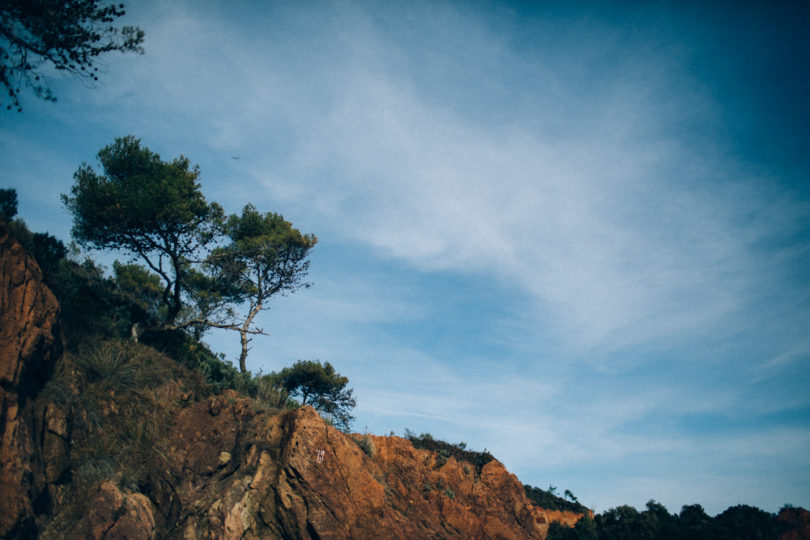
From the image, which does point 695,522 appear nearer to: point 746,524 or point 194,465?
point 746,524

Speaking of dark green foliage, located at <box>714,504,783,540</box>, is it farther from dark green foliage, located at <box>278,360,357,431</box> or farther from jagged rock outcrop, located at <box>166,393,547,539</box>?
dark green foliage, located at <box>278,360,357,431</box>

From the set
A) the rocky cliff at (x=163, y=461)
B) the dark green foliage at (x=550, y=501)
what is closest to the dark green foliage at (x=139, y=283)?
the rocky cliff at (x=163, y=461)

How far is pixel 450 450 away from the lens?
17250 mm

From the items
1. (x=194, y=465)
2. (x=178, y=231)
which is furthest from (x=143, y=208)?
(x=194, y=465)

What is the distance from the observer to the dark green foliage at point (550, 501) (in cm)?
2389

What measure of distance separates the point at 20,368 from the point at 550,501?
25227 millimetres

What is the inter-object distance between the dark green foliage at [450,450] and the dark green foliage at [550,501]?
8.80 metres

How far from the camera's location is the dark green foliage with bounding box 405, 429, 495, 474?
54.9 ft

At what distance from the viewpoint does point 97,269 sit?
69.1ft

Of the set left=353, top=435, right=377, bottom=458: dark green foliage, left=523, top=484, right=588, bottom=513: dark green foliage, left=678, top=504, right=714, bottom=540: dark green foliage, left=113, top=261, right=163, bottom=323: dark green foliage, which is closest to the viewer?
left=678, top=504, right=714, bottom=540: dark green foliage

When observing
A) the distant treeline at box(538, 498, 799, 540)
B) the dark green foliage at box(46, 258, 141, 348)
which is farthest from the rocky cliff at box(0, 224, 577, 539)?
the distant treeline at box(538, 498, 799, 540)

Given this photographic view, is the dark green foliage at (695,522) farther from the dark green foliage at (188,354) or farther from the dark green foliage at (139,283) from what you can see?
the dark green foliage at (139,283)

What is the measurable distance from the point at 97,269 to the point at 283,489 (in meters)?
16.7

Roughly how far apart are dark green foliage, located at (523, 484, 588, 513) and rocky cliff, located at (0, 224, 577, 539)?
10.4 meters
